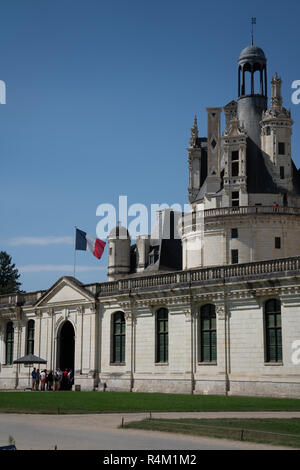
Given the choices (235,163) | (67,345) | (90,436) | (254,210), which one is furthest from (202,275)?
(235,163)

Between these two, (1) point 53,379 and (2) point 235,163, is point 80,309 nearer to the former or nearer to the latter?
(1) point 53,379

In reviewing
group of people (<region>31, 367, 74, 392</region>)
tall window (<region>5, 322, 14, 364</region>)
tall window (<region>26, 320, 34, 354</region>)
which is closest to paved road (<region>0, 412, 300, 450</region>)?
group of people (<region>31, 367, 74, 392</region>)

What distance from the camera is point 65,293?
178 feet

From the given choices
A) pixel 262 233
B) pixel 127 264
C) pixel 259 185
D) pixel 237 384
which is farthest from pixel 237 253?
pixel 127 264

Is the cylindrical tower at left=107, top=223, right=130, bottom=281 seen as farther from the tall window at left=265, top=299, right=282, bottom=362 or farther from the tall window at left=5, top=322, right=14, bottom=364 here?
the tall window at left=265, top=299, right=282, bottom=362

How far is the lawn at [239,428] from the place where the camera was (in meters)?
16.6

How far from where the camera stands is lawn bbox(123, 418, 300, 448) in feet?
54.3

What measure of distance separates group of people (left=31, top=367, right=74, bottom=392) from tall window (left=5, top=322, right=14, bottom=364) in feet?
24.7

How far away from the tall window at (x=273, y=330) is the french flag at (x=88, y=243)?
69.4 ft

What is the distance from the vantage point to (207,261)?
222ft

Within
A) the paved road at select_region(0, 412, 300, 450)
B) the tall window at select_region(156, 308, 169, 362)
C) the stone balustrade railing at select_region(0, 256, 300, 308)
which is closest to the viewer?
the paved road at select_region(0, 412, 300, 450)

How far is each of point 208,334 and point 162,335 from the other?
4.30 metres

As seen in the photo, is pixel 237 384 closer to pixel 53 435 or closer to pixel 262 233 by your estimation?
pixel 53 435
